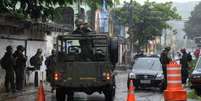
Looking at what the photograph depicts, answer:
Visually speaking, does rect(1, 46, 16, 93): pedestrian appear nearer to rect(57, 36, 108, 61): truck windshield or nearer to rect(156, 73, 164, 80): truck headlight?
rect(57, 36, 108, 61): truck windshield

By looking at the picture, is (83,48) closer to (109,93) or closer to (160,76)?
(109,93)

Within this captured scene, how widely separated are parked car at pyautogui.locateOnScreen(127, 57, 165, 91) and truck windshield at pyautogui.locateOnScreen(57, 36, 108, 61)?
6.58m

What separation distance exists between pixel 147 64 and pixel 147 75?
1.47 m

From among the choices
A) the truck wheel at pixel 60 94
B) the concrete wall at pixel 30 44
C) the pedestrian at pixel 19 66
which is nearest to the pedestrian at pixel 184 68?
the concrete wall at pixel 30 44

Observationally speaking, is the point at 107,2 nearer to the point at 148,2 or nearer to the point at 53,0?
the point at 53,0

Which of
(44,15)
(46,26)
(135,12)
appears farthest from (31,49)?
(135,12)

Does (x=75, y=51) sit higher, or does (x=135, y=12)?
(x=135, y=12)

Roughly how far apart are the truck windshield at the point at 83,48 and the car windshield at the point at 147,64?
773 centimetres

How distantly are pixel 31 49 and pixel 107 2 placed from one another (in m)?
13.0

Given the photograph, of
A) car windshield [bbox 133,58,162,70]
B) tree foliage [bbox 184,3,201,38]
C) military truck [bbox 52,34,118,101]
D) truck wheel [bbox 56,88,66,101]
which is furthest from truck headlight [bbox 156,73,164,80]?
tree foliage [bbox 184,3,201,38]

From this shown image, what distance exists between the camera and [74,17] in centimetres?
4419

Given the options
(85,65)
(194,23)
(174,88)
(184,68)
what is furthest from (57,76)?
(194,23)

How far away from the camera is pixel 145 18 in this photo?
213 ft

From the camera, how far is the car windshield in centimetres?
2706
